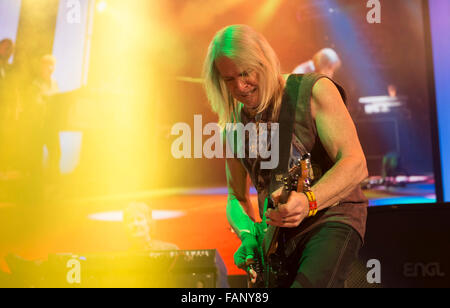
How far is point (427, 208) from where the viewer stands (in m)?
2.57

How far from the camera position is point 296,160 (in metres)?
1.73

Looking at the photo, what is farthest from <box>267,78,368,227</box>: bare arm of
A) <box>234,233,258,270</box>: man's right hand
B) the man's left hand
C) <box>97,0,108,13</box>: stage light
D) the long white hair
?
<box>97,0,108,13</box>: stage light

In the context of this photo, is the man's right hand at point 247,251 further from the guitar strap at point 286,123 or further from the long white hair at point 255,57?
the long white hair at point 255,57

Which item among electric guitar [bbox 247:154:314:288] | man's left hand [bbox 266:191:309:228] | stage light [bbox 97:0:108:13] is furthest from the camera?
stage light [bbox 97:0:108:13]

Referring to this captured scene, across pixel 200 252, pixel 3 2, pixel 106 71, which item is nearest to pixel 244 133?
pixel 200 252

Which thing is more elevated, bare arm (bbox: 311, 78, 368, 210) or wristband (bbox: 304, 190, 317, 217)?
bare arm (bbox: 311, 78, 368, 210)

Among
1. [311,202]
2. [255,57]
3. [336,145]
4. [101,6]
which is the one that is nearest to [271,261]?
[311,202]

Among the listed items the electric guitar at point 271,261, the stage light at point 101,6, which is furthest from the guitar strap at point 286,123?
the stage light at point 101,6

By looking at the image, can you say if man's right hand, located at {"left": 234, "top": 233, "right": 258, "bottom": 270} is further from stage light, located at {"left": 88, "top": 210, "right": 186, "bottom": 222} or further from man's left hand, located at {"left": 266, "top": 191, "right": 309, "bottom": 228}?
stage light, located at {"left": 88, "top": 210, "right": 186, "bottom": 222}

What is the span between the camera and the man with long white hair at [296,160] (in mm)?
1484

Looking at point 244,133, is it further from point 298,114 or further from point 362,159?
point 362,159

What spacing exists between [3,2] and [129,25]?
3.73ft

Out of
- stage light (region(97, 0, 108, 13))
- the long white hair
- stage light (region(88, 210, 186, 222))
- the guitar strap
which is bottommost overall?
stage light (region(88, 210, 186, 222))

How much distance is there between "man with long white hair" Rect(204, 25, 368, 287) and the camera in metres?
1.48
